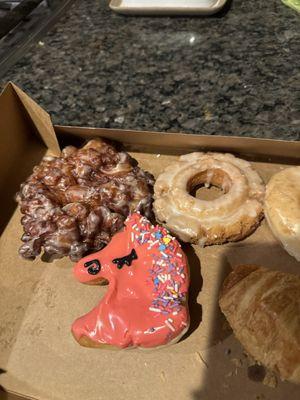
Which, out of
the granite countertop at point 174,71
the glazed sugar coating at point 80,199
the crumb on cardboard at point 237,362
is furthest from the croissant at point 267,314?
the granite countertop at point 174,71

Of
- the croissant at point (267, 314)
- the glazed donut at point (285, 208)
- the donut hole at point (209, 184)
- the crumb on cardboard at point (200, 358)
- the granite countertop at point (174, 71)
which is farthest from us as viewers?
the granite countertop at point (174, 71)

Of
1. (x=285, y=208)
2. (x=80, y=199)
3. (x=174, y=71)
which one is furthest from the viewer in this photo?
(x=174, y=71)

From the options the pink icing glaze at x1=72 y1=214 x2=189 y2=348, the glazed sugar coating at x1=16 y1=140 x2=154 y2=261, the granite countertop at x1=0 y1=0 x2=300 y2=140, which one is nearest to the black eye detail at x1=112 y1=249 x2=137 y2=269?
the pink icing glaze at x1=72 y1=214 x2=189 y2=348

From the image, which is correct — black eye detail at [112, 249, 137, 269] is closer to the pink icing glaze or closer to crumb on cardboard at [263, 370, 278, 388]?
the pink icing glaze

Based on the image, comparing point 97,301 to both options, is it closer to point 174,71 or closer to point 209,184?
point 209,184

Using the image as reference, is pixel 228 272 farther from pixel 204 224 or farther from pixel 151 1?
pixel 151 1

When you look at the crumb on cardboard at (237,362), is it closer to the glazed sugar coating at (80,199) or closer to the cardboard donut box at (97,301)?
the cardboard donut box at (97,301)

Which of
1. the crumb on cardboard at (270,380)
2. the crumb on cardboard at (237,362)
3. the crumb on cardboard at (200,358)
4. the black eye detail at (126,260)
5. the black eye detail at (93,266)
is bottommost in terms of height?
the crumb on cardboard at (270,380)

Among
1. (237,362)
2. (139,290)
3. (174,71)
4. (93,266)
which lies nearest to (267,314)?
(237,362)
